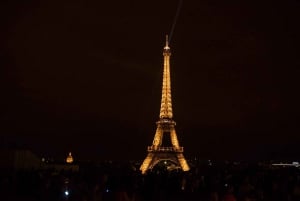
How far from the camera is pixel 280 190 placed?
19.5 meters

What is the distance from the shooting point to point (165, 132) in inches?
2331

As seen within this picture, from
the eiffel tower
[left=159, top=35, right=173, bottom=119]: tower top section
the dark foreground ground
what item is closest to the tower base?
the eiffel tower

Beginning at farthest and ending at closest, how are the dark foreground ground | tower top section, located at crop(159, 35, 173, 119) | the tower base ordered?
the tower base, tower top section, located at crop(159, 35, 173, 119), the dark foreground ground

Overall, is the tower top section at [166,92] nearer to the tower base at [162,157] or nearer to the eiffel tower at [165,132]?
the eiffel tower at [165,132]

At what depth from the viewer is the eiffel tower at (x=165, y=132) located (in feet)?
187

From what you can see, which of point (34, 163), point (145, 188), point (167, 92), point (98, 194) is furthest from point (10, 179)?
point (167, 92)

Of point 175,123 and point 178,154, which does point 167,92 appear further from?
point 178,154

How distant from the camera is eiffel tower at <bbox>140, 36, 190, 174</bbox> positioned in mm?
57125

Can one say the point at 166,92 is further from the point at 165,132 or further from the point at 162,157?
Answer: the point at 162,157

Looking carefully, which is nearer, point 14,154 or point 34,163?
point 14,154

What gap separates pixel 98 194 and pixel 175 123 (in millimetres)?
45660

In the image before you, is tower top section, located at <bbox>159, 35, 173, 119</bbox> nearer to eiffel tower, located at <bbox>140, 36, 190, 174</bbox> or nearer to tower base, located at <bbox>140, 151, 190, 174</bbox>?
eiffel tower, located at <bbox>140, 36, 190, 174</bbox>

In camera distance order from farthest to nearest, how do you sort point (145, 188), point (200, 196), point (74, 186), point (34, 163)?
point (34, 163) < point (200, 196) < point (145, 188) < point (74, 186)

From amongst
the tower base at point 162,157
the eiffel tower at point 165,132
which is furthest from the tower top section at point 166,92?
the tower base at point 162,157
